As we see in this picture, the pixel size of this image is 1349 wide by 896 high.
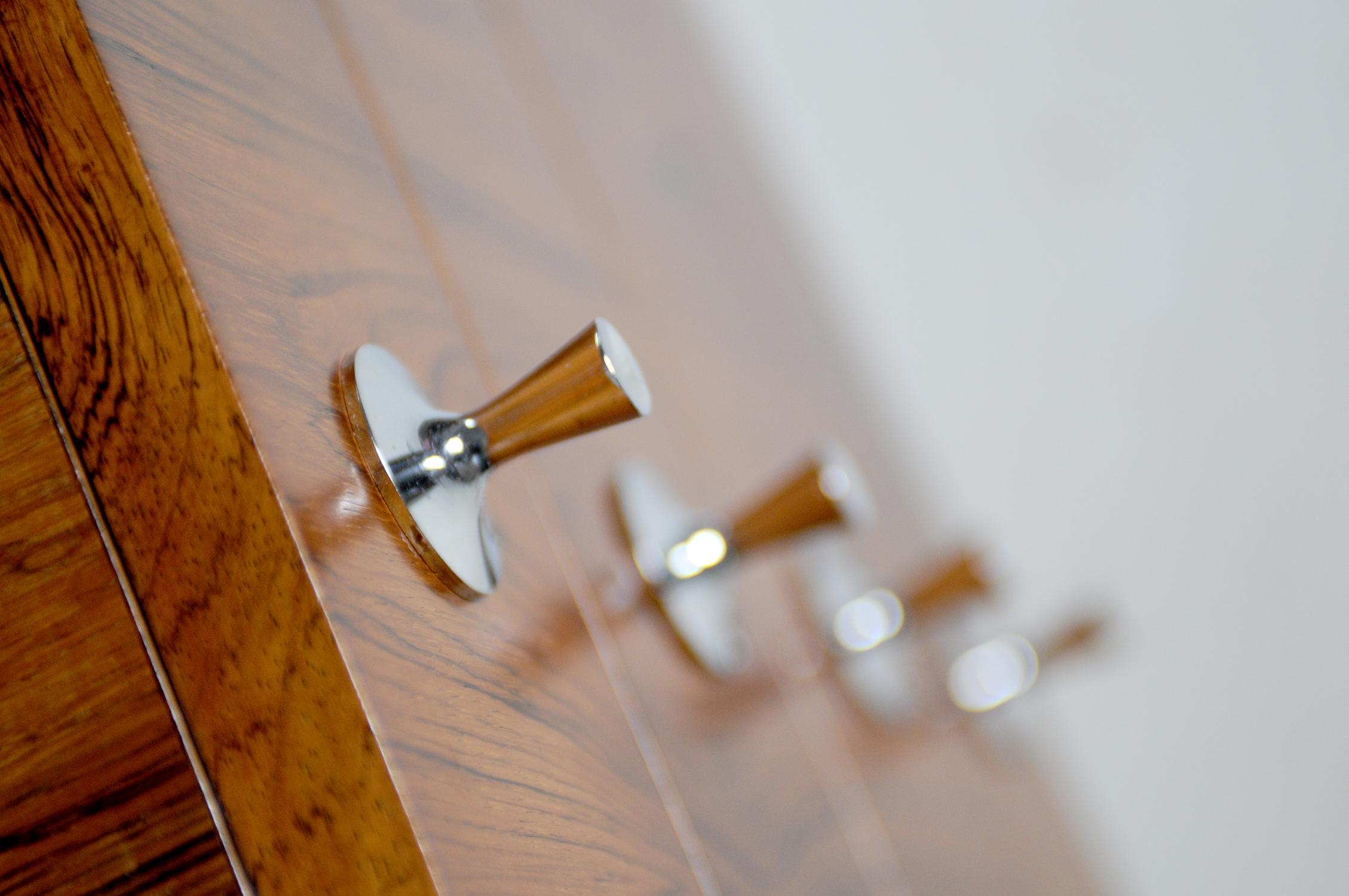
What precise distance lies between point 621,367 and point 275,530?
0.25 feet

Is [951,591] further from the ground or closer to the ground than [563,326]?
closer to the ground

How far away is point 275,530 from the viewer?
5.5 inches

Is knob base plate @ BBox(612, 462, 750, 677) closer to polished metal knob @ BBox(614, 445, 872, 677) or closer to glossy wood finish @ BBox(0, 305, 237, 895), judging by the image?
polished metal knob @ BBox(614, 445, 872, 677)

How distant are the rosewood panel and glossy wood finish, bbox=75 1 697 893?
0.03m

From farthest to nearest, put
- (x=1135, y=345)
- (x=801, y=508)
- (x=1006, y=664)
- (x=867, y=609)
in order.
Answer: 1. (x=1135, y=345)
2. (x=1006, y=664)
3. (x=867, y=609)
4. (x=801, y=508)

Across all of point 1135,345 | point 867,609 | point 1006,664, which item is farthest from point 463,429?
point 1135,345

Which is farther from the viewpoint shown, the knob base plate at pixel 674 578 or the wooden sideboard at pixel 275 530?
the knob base plate at pixel 674 578

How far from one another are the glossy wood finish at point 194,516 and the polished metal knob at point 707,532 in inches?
6.5

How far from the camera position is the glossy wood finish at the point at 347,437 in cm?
15

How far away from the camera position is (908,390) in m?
0.85

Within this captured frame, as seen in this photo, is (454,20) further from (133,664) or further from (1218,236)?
(1218,236)

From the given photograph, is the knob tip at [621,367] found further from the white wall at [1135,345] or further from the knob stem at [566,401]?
the white wall at [1135,345]

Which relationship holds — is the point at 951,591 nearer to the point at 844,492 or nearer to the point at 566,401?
the point at 844,492

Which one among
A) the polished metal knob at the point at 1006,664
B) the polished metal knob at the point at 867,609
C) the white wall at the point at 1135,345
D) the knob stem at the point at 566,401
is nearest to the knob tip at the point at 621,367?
the knob stem at the point at 566,401
